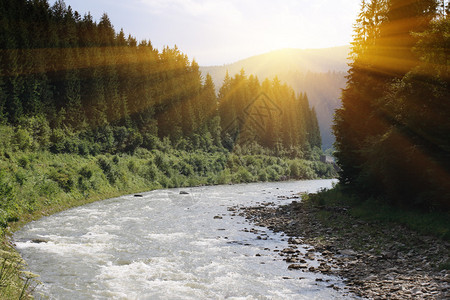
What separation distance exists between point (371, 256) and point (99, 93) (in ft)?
184

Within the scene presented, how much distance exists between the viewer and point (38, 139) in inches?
1725

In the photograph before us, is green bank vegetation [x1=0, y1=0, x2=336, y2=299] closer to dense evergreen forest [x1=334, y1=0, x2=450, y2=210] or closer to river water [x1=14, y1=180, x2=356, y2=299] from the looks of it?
river water [x1=14, y1=180, x2=356, y2=299]

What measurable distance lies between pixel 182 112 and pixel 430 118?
7315 cm

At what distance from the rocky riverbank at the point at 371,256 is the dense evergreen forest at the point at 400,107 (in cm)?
344

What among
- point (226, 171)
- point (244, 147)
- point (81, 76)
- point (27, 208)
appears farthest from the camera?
point (244, 147)

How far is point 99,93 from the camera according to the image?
61.2 m

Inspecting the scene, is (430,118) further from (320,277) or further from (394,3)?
(394,3)

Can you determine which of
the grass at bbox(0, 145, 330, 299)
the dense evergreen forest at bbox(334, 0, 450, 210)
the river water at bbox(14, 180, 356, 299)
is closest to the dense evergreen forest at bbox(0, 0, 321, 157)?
the grass at bbox(0, 145, 330, 299)

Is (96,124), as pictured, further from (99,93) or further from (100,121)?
(99,93)

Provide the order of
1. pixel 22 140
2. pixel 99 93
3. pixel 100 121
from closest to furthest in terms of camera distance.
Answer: pixel 22 140, pixel 100 121, pixel 99 93

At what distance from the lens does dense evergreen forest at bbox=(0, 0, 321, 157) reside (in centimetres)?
4538

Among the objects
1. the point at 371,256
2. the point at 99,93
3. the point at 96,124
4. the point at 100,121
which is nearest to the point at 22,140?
the point at 96,124

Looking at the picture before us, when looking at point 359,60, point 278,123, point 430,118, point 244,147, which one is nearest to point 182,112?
point 244,147

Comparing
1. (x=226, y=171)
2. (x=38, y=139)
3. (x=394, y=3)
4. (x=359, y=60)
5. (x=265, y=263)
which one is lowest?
(x=226, y=171)
